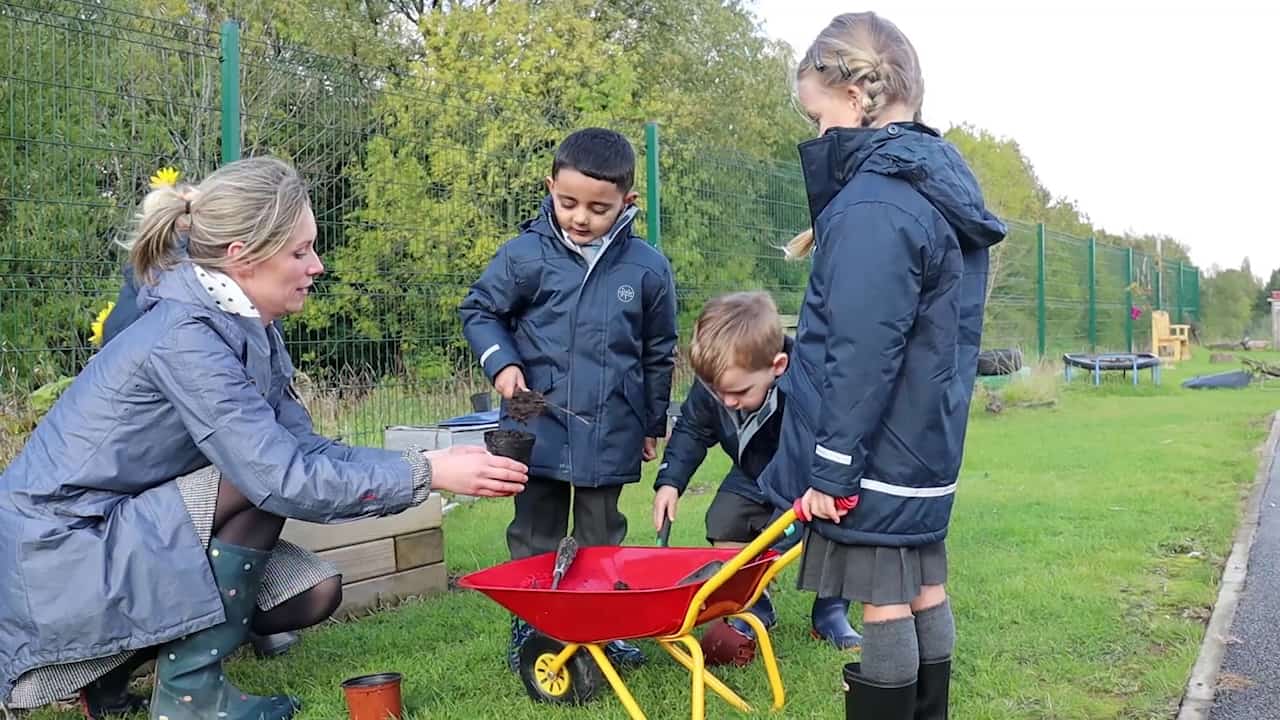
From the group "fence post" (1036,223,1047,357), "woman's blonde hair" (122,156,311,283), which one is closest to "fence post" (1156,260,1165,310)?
"fence post" (1036,223,1047,357)

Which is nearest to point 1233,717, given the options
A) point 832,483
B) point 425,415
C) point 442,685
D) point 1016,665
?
point 1016,665

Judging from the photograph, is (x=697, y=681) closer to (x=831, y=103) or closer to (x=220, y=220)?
(x=831, y=103)

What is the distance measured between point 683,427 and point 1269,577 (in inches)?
99.7

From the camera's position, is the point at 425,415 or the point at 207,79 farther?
the point at 425,415

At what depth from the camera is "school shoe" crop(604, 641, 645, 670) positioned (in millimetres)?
3316

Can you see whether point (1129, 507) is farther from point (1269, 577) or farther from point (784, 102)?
point (784, 102)

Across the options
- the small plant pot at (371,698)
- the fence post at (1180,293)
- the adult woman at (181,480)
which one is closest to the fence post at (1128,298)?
the fence post at (1180,293)

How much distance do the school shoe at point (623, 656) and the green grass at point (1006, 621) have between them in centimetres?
7

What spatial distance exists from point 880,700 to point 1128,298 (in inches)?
947

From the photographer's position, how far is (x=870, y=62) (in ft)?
8.23

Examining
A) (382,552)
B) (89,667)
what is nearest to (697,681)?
(89,667)

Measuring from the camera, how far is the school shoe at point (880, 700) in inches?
96.4

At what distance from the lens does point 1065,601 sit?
4020 millimetres

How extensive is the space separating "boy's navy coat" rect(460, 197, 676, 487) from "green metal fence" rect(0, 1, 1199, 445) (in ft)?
6.95
